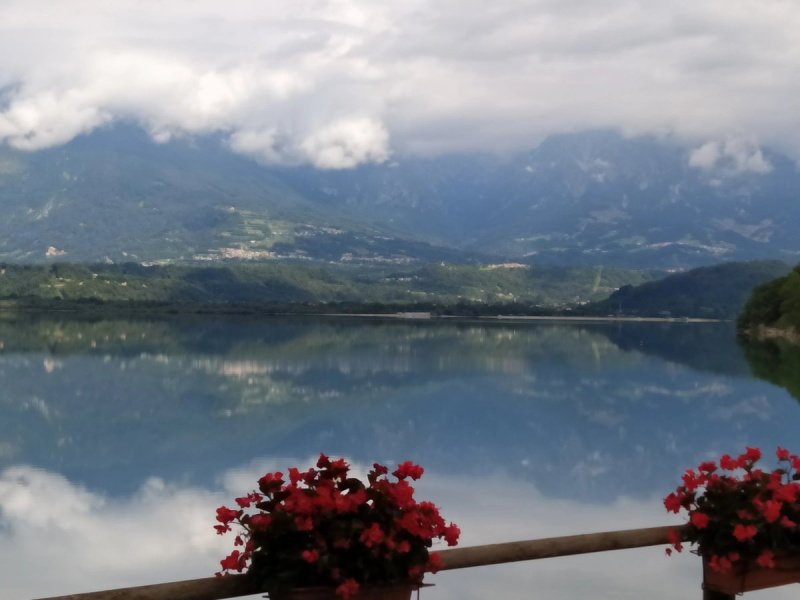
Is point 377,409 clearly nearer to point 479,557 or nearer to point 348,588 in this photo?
point 479,557

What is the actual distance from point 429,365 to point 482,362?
3535 mm

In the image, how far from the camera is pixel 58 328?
279ft

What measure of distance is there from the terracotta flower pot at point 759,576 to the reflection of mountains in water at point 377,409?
14.5 m

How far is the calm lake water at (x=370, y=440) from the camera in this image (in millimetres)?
14422

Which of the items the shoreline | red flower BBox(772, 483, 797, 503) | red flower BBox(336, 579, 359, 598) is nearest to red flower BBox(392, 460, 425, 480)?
red flower BBox(336, 579, 359, 598)

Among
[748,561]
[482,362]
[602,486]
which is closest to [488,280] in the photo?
[482,362]

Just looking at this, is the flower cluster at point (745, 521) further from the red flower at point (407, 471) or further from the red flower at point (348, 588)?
the red flower at point (348, 588)

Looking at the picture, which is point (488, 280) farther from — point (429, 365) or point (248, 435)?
point (248, 435)

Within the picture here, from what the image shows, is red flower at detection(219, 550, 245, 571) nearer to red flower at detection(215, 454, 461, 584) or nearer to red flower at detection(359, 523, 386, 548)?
red flower at detection(215, 454, 461, 584)

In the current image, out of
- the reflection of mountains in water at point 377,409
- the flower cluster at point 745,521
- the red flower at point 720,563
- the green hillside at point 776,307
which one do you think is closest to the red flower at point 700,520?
the flower cluster at point 745,521

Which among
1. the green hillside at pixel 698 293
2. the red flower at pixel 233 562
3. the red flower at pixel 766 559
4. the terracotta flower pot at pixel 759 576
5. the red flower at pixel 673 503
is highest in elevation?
the green hillside at pixel 698 293

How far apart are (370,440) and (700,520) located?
21.6 meters

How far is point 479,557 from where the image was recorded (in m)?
6.46

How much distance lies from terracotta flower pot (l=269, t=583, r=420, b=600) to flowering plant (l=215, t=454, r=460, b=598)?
4cm
